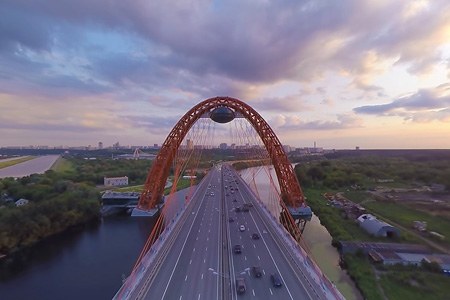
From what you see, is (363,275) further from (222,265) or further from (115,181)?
(115,181)

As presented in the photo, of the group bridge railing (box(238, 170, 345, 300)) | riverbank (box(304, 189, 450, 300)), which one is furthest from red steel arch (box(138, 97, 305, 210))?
riverbank (box(304, 189, 450, 300))

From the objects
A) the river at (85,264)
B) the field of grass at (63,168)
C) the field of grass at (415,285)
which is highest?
the field of grass at (63,168)

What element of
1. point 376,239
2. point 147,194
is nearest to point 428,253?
point 376,239

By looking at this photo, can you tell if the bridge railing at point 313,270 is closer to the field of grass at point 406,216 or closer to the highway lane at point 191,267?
the highway lane at point 191,267

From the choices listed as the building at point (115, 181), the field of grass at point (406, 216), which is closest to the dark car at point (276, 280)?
the field of grass at point (406, 216)

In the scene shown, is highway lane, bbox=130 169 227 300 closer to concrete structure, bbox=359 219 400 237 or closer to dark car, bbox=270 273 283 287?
dark car, bbox=270 273 283 287

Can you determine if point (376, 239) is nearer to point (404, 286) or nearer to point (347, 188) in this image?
point (404, 286)
